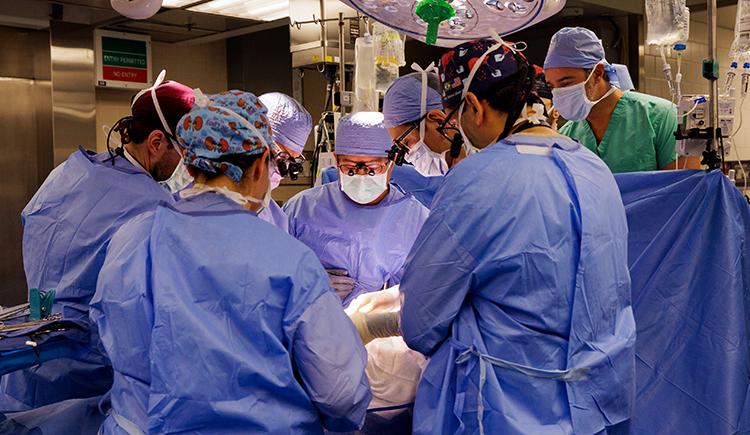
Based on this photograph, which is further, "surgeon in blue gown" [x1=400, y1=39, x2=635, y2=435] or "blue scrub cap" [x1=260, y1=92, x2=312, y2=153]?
"blue scrub cap" [x1=260, y1=92, x2=312, y2=153]

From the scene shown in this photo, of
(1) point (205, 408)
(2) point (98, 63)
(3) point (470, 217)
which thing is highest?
(2) point (98, 63)

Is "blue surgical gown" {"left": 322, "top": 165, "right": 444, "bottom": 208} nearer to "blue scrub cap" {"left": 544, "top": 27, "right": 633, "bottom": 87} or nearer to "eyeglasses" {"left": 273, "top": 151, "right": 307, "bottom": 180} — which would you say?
"eyeglasses" {"left": 273, "top": 151, "right": 307, "bottom": 180}

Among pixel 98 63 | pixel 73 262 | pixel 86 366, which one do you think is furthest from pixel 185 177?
pixel 98 63

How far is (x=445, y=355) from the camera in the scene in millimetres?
1783

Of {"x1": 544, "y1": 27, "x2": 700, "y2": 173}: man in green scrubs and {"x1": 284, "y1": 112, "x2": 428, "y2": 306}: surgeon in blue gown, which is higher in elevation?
{"x1": 544, "y1": 27, "x2": 700, "y2": 173}: man in green scrubs

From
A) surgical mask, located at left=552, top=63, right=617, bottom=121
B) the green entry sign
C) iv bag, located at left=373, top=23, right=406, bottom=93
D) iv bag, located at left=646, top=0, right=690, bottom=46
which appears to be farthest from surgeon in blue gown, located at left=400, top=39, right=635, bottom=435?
the green entry sign

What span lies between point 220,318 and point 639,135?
224 cm

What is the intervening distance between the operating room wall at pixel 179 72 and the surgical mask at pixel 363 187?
3.53 metres

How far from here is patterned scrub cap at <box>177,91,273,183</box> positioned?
165 centimetres

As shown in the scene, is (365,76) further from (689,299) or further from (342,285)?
(689,299)

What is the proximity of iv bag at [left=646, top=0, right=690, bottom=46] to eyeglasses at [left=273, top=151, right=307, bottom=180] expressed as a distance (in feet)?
4.74

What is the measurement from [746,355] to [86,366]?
6.78ft

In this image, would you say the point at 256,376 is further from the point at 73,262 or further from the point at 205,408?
the point at 73,262

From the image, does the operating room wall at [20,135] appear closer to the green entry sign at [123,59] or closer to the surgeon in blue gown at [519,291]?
the green entry sign at [123,59]
